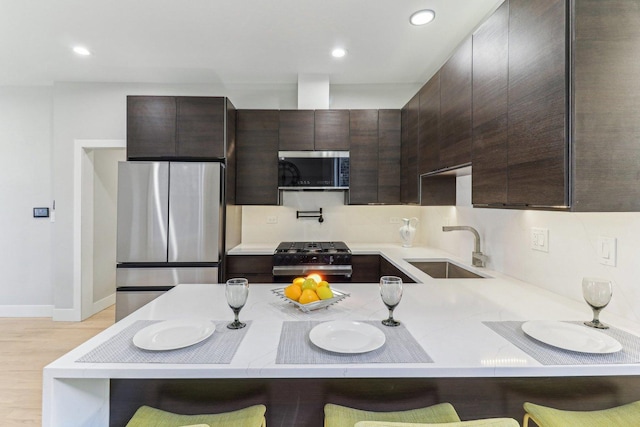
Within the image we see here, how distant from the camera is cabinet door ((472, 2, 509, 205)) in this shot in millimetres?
1361

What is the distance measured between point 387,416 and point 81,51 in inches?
141

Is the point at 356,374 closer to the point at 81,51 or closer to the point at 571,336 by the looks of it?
the point at 571,336

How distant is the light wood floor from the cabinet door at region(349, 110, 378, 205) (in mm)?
2915

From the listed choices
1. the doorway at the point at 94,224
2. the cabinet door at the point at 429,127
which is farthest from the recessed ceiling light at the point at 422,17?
the doorway at the point at 94,224

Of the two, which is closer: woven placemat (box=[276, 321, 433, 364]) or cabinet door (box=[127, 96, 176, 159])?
woven placemat (box=[276, 321, 433, 364])

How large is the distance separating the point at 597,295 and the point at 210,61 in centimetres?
321

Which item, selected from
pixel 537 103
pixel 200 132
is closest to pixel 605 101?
pixel 537 103

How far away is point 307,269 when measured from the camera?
2.85 m

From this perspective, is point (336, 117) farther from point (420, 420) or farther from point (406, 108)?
point (420, 420)

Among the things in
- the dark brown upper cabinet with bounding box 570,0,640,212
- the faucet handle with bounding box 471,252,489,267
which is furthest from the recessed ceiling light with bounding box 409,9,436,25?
the faucet handle with bounding box 471,252,489,267

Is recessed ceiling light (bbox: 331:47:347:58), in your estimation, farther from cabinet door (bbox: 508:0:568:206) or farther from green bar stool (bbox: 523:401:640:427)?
green bar stool (bbox: 523:401:640:427)

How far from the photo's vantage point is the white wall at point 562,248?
3.94 feet

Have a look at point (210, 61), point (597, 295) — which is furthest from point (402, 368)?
point (210, 61)

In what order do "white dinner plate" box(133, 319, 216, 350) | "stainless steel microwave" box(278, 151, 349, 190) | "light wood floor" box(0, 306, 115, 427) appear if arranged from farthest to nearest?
"stainless steel microwave" box(278, 151, 349, 190) → "light wood floor" box(0, 306, 115, 427) → "white dinner plate" box(133, 319, 216, 350)
